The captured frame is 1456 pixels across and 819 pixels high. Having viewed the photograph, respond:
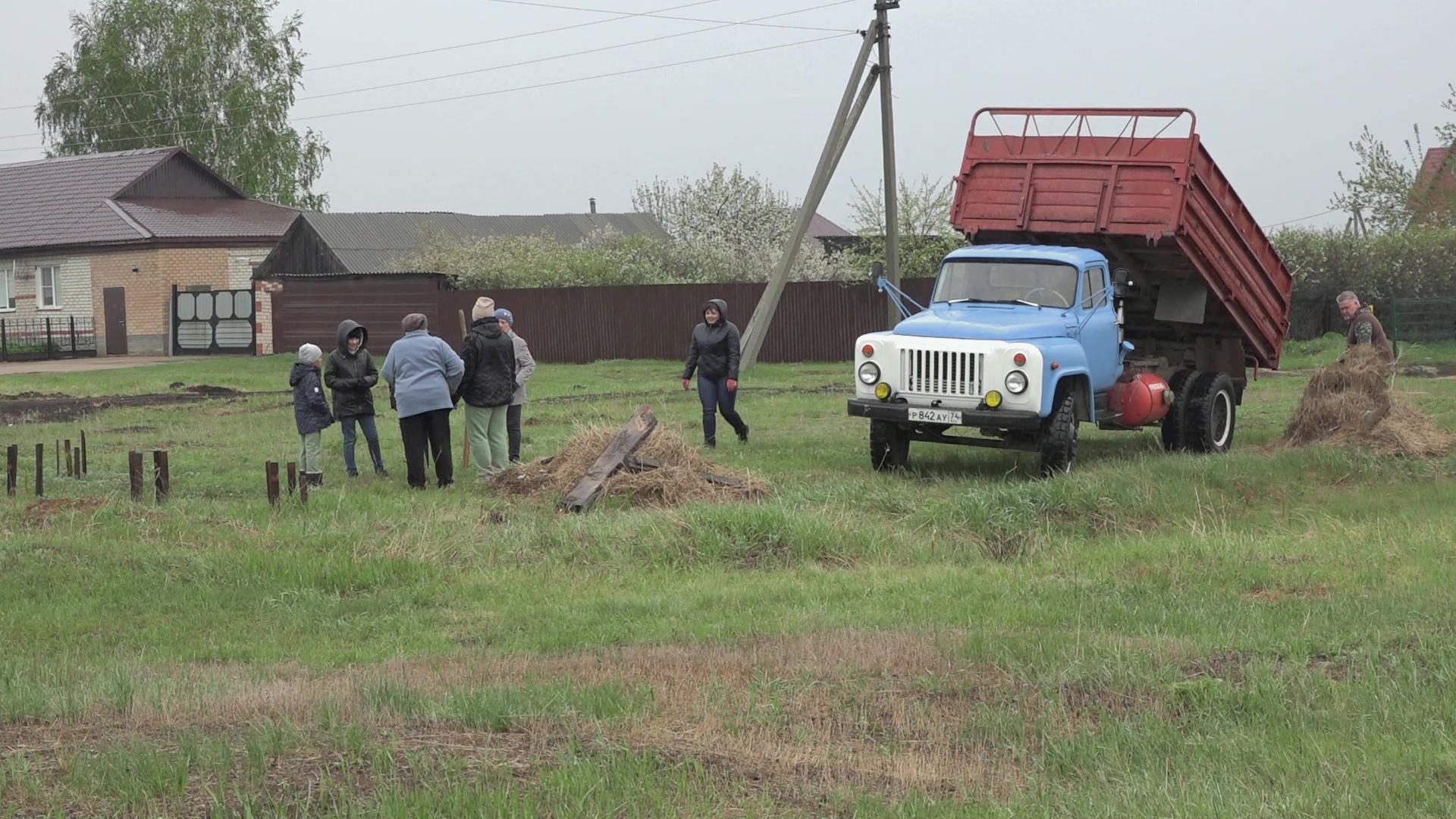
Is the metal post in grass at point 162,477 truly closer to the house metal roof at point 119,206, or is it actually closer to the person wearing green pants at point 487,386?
the person wearing green pants at point 487,386

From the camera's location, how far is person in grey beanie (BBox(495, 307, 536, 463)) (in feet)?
48.0

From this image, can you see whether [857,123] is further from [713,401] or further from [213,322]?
[213,322]

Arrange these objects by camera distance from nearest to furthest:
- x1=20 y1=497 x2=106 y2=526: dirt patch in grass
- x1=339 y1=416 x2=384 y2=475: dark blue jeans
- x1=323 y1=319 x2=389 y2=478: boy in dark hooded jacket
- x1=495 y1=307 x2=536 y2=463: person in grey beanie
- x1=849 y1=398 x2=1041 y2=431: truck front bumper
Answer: x1=20 y1=497 x2=106 y2=526: dirt patch in grass
x1=849 y1=398 x2=1041 y2=431: truck front bumper
x1=323 y1=319 x2=389 y2=478: boy in dark hooded jacket
x1=339 y1=416 x2=384 y2=475: dark blue jeans
x1=495 y1=307 x2=536 y2=463: person in grey beanie

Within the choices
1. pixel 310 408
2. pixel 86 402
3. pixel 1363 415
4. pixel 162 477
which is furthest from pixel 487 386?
pixel 86 402

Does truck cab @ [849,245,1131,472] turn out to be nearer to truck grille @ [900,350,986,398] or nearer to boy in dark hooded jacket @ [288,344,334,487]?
truck grille @ [900,350,986,398]

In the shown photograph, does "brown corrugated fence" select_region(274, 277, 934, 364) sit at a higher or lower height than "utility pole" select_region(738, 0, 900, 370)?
lower

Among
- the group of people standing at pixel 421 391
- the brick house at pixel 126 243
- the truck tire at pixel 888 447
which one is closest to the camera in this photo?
the group of people standing at pixel 421 391

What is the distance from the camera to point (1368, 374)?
14.8m

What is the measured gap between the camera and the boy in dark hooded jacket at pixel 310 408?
13680mm

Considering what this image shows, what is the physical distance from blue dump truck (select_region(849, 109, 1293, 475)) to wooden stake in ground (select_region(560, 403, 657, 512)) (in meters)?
2.17

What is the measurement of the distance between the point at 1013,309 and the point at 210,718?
32.5ft

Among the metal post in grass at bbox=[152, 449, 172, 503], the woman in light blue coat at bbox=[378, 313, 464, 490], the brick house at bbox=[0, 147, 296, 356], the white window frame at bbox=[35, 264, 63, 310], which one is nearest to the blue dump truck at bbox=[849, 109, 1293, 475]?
the woman in light blue coat at bbox=[378, 313, 464, 490]

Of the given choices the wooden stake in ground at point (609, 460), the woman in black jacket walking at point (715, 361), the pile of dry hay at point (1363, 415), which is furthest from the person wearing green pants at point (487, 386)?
the pile of dry hay at point (1363, 415)

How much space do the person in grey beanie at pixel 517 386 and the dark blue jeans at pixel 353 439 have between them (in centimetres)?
124
